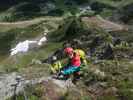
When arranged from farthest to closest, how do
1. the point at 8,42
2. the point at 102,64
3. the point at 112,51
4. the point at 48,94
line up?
the point at 8,42 → the point at 112,51 → the point at 102,64 → the point at 48,94

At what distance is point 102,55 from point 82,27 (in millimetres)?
62049

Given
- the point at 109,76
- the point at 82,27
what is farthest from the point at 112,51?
the point at 82,27

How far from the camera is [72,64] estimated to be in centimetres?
3117

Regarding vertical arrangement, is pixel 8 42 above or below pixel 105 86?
below

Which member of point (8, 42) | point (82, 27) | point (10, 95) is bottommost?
point (8, 42)

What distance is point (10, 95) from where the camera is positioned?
101 ft

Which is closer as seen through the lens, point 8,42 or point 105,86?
point 105,86

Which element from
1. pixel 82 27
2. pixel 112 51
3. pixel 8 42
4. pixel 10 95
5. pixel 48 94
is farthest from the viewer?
pixel 8 42

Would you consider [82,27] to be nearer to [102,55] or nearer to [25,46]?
[25,46]

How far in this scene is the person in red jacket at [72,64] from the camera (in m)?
30.5

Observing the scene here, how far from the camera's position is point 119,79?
3077 cm

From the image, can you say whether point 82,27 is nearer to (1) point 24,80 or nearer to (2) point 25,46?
(2) point 25,46

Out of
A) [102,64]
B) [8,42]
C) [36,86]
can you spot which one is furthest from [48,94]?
[8,42]

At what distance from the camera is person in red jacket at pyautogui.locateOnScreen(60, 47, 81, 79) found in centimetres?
3052
